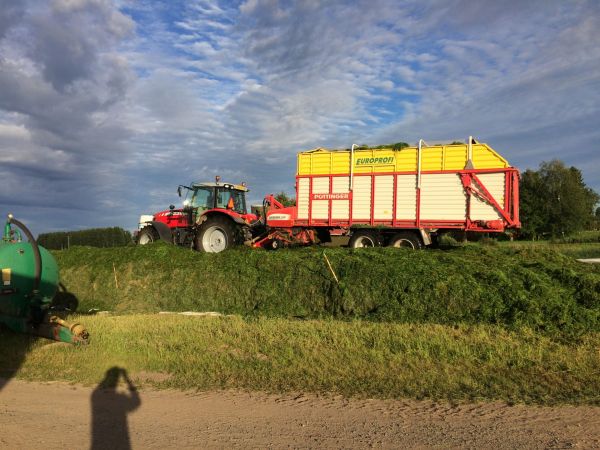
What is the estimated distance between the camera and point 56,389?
5488 mm

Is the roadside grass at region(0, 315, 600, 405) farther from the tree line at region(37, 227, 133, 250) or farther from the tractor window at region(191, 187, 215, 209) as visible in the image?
the tree line at region(37, 227, 133, 250)

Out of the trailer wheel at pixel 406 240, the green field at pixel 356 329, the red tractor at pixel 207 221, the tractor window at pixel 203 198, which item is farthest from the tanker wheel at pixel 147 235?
the trailer wheel at pixel 406 240

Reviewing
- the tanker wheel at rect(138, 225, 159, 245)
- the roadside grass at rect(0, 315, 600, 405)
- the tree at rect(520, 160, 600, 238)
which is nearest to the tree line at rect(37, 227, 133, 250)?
the tanker wheel at rect(138, 225, 159, 245)

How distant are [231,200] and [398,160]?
19.2 ft

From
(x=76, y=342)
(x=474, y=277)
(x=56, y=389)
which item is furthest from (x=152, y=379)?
(x=474, y=277)

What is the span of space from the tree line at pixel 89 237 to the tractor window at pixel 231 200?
23.5 meters

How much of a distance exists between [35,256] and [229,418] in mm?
4988

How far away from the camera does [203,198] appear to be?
53.4 feet

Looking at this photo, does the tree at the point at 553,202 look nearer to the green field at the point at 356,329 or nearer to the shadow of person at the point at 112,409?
the green field at the point at 356,329

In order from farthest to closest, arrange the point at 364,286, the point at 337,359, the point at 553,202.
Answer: the point at 553,202 → the point at 364,286 → the point at 337,359

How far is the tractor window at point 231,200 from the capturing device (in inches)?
640

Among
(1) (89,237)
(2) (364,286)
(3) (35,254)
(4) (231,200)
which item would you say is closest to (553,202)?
(1) (89,237)

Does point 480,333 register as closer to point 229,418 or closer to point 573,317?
point 573,317

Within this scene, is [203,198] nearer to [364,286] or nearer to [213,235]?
[213,235]
